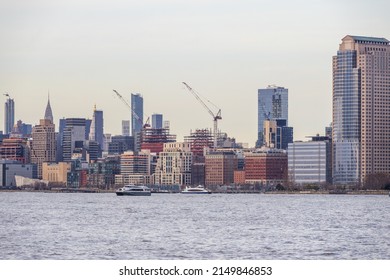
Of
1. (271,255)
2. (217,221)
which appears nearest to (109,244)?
(271,255)

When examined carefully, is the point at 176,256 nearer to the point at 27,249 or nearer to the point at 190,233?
the point at 27,249

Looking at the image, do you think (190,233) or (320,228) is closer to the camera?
(190,233)

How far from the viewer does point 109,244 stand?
202 feet

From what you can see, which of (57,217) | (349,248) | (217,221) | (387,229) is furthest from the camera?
(57,217)

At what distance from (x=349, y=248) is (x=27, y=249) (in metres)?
15.1
